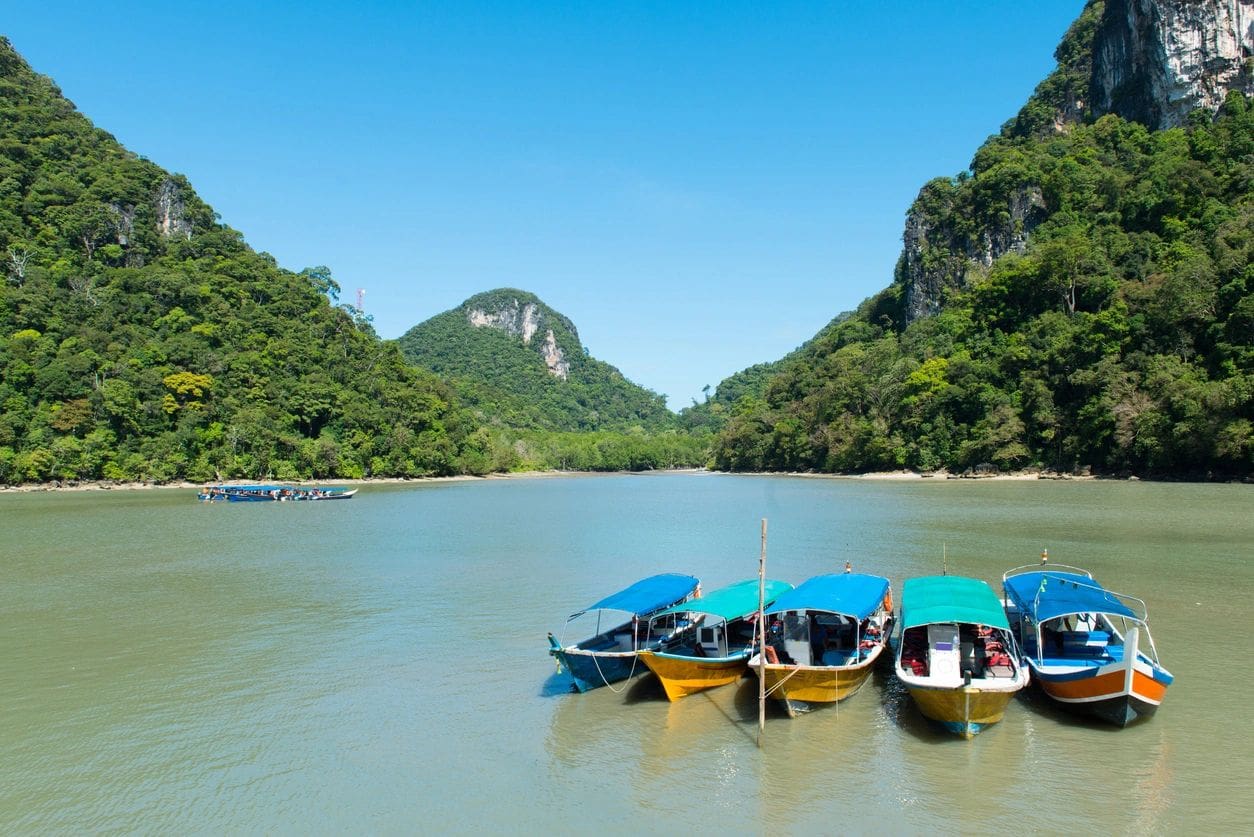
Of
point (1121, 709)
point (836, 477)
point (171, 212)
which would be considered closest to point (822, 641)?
point (1121, 709)

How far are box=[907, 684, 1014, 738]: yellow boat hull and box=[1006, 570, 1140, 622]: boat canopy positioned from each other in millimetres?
2133

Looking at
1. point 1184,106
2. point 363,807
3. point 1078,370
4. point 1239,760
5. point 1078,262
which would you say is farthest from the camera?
point 1184,106

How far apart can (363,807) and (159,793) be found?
314 centimetres

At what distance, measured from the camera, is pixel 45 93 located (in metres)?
112

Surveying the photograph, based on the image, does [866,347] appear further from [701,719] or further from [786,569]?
[701,719]

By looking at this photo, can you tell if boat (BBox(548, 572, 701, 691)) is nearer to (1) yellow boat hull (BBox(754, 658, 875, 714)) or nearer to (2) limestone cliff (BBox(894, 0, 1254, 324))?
(1) yellow boat hull (BBox(754, 658, 875, 714))

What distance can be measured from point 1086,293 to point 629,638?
78798 mm

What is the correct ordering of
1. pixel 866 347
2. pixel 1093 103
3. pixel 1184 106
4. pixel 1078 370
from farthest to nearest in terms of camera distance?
pixel 866 347
pixel 1093 103
pixel 1184 106
pixel 1078 370

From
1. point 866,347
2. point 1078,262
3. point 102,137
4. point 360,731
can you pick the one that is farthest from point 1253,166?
point 102,137

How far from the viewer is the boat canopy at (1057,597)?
14.0 meters

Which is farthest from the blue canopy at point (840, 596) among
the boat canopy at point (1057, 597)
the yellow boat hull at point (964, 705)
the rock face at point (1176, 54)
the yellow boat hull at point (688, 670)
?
the rock face at point (1176, 54)

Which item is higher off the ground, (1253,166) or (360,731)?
(1253,166)

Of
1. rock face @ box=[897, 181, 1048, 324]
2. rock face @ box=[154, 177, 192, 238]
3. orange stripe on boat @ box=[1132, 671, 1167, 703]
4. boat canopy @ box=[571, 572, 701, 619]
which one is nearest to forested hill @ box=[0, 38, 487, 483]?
rock face @ box=[154, 177, 192, 238]

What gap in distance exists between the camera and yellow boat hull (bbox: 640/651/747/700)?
46.4ft
